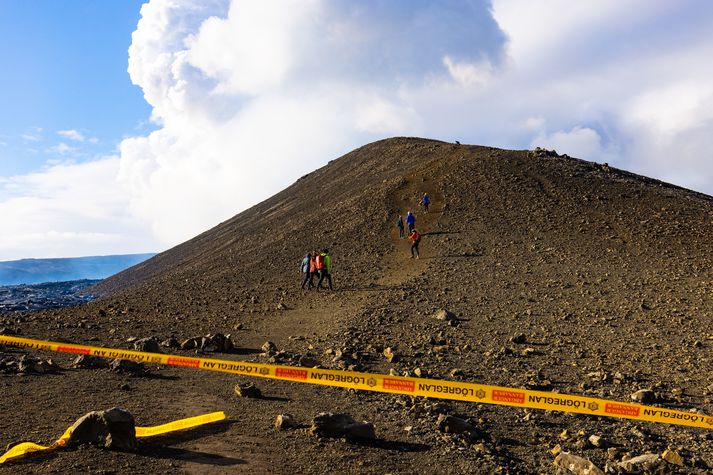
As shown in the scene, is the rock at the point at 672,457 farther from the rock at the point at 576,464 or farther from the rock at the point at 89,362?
the rock at the point at 89,362

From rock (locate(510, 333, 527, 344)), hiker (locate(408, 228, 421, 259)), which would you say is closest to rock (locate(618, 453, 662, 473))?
rock (locate(510, 333, 527, 344))

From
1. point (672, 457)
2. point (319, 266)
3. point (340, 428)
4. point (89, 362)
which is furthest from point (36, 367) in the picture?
point (672, 457)

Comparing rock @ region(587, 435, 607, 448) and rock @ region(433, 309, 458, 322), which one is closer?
rock @ region(587, 435, 607, 448)

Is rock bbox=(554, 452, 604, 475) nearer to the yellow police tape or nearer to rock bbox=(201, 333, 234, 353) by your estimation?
the yellow police tape

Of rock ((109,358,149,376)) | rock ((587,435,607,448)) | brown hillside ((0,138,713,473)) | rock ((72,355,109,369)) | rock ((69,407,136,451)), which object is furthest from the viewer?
rock ((72,355,109,369))

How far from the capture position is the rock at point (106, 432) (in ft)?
21.4

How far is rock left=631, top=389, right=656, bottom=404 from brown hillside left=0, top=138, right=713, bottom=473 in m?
0.18

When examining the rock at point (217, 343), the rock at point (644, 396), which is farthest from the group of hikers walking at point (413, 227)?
the rock at point (644, 396)

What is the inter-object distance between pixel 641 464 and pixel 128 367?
32.0ft

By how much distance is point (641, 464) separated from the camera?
6699 millimetres

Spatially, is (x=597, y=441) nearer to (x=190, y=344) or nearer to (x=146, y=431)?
(x=146, y=431)

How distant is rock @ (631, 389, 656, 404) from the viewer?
9.20 meters

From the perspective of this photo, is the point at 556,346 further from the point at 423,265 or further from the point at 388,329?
the point at 423,265

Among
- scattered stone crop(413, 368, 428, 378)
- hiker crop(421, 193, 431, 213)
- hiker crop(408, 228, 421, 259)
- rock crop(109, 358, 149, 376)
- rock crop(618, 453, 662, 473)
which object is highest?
hiker crop(421, 193, 431, 213)
